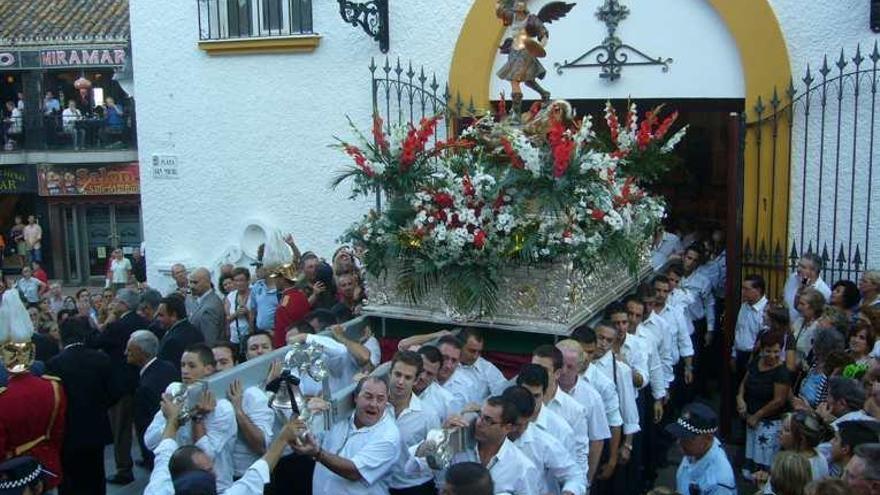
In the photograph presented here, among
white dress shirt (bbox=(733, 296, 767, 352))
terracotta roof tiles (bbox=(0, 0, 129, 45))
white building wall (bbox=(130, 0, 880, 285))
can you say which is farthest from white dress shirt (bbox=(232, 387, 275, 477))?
terracotta roof tiles (bbox=(0, 0, 129, 45))

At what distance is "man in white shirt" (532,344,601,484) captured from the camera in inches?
206

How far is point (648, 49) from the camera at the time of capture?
368 inches

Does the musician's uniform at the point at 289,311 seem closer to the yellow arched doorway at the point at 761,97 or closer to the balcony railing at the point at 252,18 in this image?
the balcony railing at the point at 252,18

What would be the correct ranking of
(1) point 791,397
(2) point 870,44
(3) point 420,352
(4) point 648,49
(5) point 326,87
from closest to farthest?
(3) point 420,352, (1) point 791,397, (2) point 870,44, (4) point 648,49, (5) point 326,87

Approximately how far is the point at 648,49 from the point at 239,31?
465 cm

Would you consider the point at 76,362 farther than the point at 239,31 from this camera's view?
No

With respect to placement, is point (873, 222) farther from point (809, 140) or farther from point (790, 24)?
point (790, 24)

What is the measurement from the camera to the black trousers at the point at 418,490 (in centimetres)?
513

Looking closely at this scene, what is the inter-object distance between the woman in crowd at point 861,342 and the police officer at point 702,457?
151 centimetres

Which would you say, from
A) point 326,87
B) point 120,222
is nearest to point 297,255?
point 326,87

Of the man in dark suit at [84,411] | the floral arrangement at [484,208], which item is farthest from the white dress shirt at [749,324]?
the man in dark suit at [84,411]

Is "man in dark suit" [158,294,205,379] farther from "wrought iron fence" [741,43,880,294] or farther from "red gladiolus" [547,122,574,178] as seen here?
"wrought iron fence" [741,43,880,294]

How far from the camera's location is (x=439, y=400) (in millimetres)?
5539

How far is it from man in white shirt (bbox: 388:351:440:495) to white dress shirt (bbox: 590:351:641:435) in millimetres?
1447
